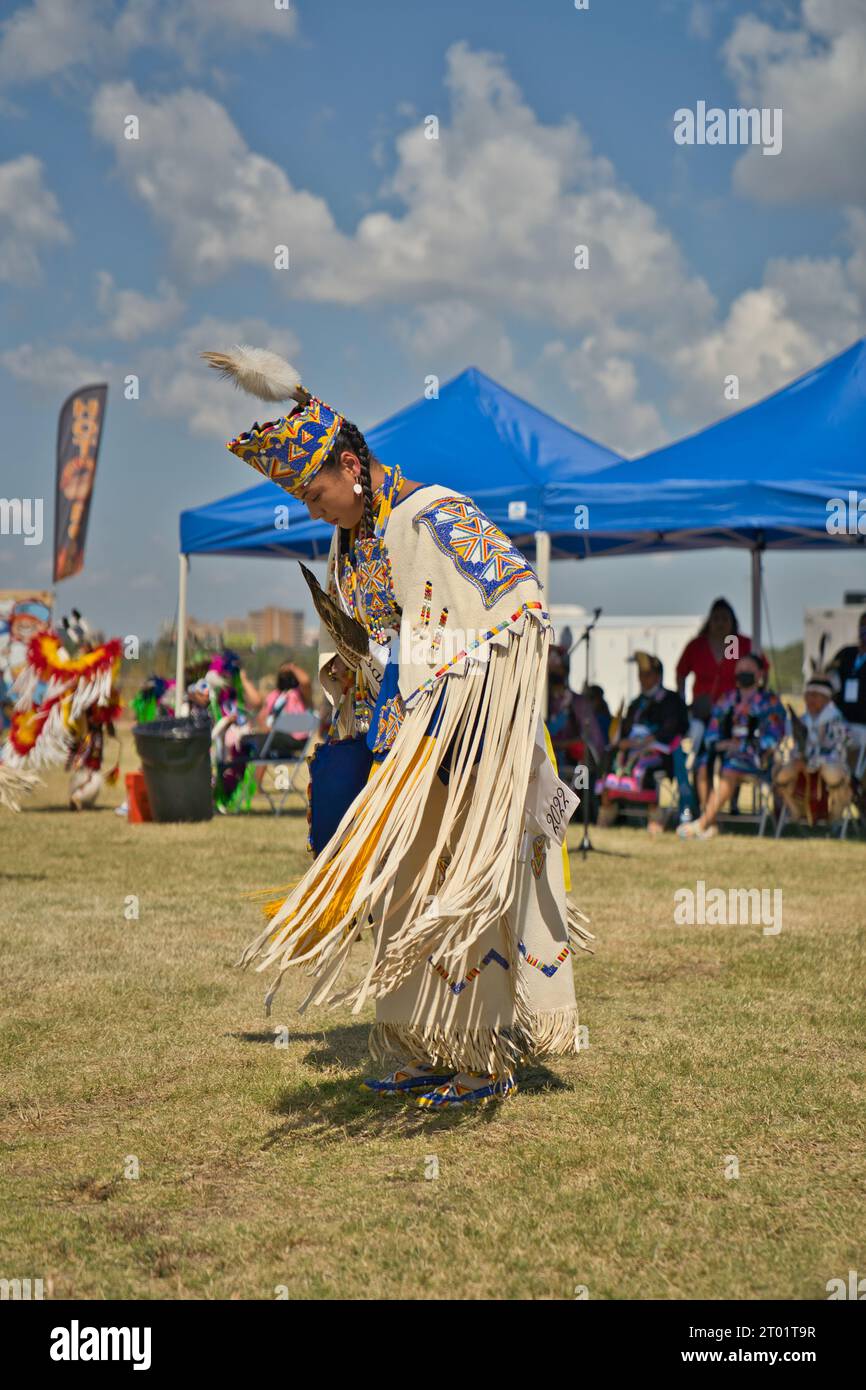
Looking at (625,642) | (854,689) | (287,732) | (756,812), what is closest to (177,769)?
(287,732)

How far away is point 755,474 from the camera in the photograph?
910cm

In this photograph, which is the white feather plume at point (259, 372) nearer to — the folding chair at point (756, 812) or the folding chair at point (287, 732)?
the folding chair at point (756, 812)

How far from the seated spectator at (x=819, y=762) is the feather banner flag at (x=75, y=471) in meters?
12.8

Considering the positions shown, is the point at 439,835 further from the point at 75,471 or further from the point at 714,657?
the point at 75,471

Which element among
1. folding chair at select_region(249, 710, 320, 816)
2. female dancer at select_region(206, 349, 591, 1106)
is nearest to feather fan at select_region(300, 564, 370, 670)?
female dancer at select_region(206, 349, 591, 1106)

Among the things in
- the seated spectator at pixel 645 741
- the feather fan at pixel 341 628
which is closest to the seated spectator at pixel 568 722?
the seated spectator at pixel 645 741

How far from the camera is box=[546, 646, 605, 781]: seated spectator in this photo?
10.2 metres

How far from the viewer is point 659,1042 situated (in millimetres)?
4031

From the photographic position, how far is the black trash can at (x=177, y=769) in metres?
10.1

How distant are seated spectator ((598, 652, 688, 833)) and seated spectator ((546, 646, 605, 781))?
0.18 metres

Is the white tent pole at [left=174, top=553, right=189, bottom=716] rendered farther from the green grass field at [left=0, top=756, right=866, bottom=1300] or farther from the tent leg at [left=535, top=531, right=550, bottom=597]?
the green grass field at [left=0, top=756, right=866, bottom=1300]

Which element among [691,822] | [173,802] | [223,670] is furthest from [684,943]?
[223,670]

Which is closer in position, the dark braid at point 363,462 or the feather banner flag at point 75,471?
the dark braid at point 363,462
